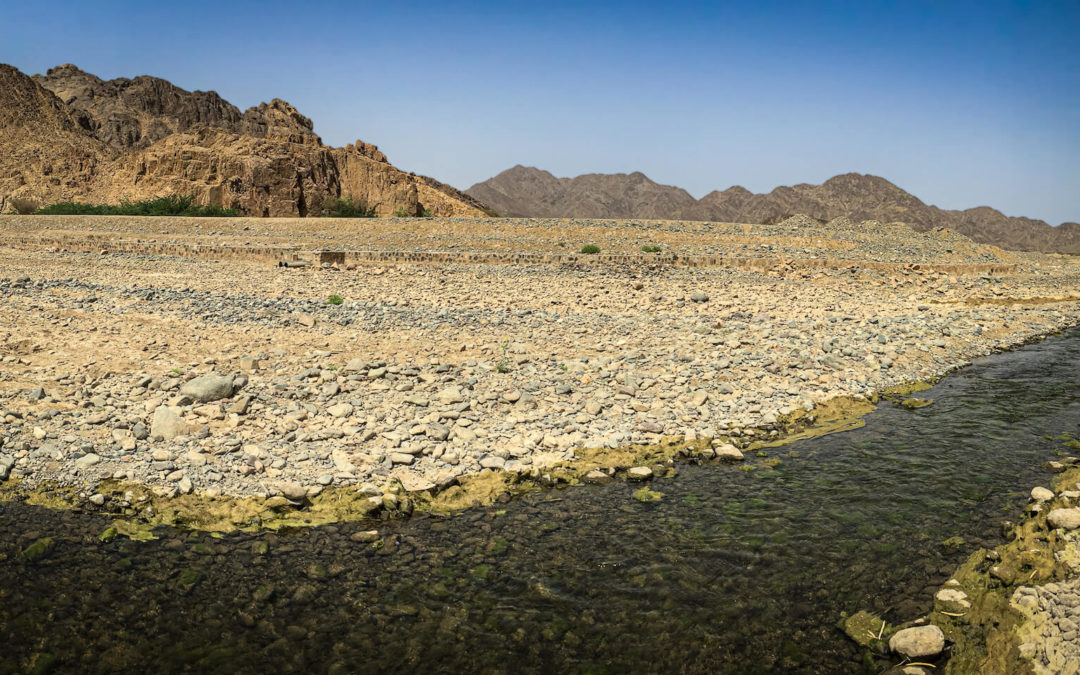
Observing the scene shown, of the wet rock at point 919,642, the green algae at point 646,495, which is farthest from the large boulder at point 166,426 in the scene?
the wet rock at point 919,642

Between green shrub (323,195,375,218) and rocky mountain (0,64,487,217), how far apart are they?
1.54 metres

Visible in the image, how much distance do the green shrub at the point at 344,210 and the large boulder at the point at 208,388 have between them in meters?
38.4

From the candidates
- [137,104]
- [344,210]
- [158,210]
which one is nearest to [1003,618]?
[344,210]

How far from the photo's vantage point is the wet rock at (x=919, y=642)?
5312mm

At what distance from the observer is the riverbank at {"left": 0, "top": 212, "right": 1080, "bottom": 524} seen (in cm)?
886

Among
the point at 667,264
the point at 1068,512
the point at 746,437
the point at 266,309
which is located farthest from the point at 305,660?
the point at 667,264

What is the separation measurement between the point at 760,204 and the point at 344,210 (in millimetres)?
78247

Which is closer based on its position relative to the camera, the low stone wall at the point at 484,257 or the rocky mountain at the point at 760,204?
the low stone wall at the point at 484,257

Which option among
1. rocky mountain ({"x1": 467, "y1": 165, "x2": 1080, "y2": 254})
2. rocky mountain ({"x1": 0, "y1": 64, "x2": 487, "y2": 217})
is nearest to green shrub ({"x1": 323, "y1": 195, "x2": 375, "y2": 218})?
rocky mountain ({"x1": 0, "y1": 64, "x2": 487, "y2": 217})

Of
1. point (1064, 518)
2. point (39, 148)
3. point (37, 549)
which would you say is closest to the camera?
point (37, 549)

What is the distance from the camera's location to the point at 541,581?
253 inches

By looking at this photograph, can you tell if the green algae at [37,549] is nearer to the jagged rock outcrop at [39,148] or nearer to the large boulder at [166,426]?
the large boulder at [166,426]

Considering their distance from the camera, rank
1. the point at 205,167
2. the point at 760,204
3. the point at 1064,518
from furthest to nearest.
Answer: the point at 760,204
the point at 205,167
the point at 1064,518

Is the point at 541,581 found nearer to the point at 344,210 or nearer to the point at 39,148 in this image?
the point at 344,210
